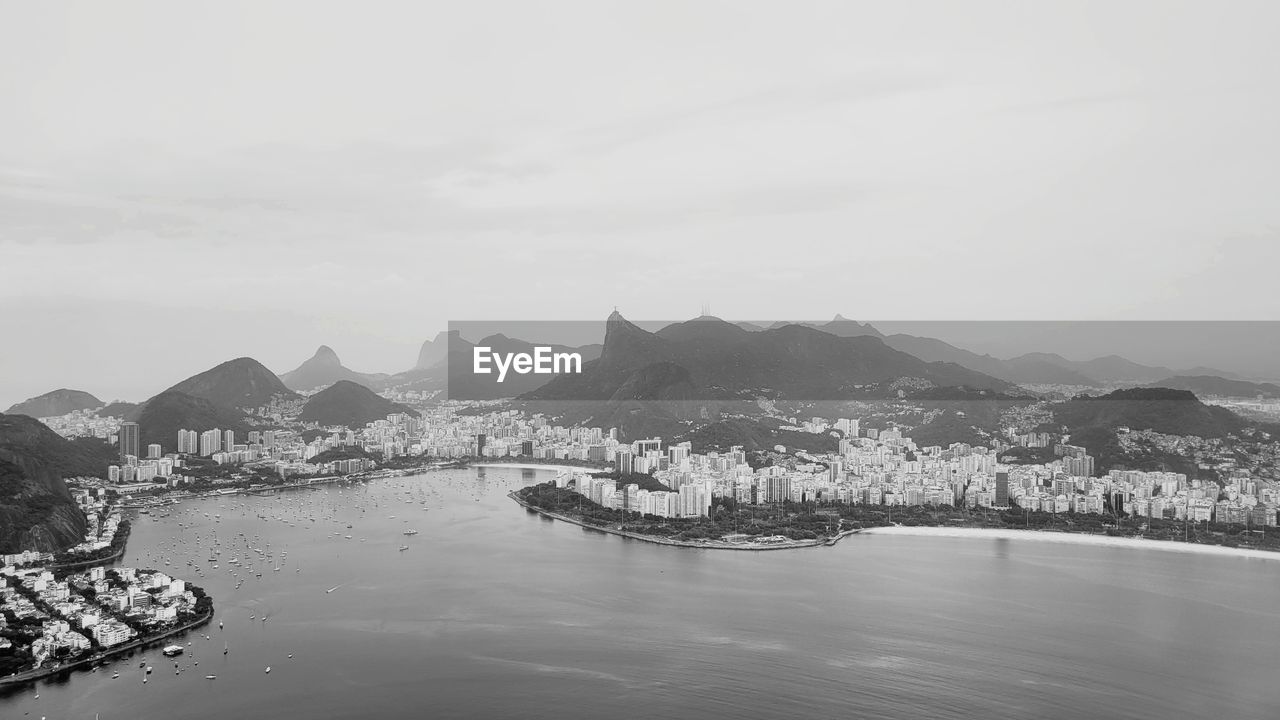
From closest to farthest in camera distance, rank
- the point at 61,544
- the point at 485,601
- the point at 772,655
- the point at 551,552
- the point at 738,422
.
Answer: the point at 772,655, the point at 485,601, the point at 61,544, the point at 551,552, the point at 738,422

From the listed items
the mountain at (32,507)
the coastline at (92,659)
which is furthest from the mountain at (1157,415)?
the mountain at (32,507)

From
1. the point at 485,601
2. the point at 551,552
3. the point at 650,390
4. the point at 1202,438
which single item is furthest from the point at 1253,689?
the point at 650,390

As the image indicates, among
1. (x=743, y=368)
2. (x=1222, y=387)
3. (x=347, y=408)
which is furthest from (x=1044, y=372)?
Result: (x=347, y=408)

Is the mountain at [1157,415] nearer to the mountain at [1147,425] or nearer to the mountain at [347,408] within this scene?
the mountain at [1147,425]

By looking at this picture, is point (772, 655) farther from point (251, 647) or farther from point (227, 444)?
point (227, 444)

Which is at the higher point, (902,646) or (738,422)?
(738,422)

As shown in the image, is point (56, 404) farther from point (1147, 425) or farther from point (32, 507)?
point (1147, 425)
